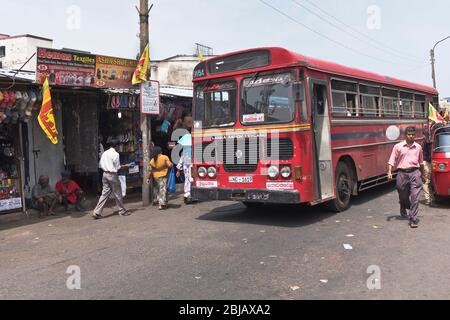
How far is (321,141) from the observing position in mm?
8227

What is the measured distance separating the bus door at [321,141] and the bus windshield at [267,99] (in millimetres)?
483

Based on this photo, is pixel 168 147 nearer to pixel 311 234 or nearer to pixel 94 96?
pixel 94 96

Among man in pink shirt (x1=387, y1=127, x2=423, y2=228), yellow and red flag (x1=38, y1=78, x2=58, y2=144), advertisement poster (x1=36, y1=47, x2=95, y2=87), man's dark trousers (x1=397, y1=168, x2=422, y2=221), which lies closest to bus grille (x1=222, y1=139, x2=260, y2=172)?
man in pink shirt (x1=387, y1=127, x2=423, y2=228)

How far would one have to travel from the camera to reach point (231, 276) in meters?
5.07

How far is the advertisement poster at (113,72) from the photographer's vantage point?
10.6m

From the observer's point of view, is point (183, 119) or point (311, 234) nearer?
point (311, 234)

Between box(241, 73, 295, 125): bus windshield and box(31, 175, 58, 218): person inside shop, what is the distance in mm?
5026

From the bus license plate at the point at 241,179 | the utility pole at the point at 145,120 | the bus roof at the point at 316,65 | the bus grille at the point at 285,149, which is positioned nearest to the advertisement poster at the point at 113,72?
the utility pole at the point at 145,120

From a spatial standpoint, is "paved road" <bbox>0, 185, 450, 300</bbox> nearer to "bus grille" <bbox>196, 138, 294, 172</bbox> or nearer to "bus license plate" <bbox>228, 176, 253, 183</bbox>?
"bus license plate" <bbox>228, 176, 253, 183</bbox>

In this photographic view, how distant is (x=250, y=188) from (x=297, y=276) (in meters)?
2.98

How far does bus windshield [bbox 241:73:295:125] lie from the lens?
751cm

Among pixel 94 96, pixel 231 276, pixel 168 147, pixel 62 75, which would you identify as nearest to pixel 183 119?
pixel 168 147

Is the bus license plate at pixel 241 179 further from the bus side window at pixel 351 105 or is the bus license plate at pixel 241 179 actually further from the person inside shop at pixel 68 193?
the person inside shop at pixel 68 193

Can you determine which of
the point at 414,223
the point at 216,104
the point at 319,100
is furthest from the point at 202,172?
the point at 414,223
